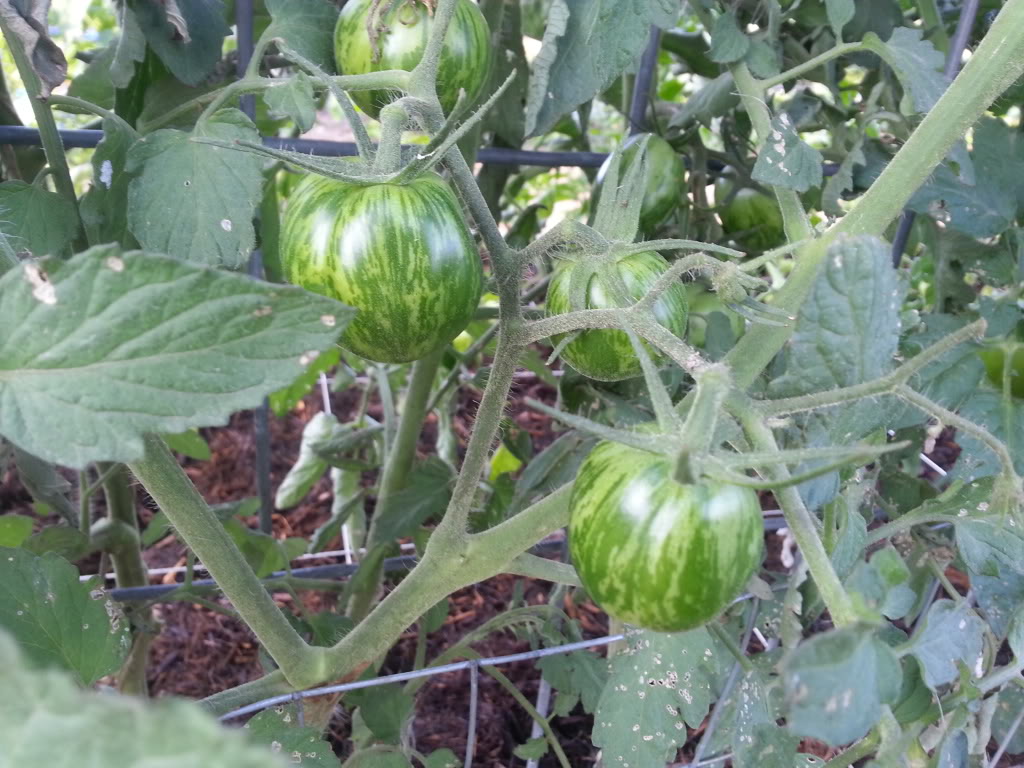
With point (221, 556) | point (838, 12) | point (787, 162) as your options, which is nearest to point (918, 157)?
point (787, 162)

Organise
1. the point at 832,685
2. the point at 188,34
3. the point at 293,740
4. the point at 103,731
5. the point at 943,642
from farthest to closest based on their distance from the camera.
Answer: the point at 188,34 → the point at 293,740 → the point at 943,642 → the point at 832,685 → the point at 103,731

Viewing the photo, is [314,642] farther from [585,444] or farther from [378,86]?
[378,86]

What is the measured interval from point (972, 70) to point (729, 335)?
0.30 meters

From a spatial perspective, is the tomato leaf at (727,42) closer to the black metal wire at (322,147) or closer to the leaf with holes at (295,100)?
the black metal wire at (322,147)

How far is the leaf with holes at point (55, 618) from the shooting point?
632mm

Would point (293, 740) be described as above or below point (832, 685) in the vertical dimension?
below

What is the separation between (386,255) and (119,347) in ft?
0.58

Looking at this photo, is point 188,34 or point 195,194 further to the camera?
point 188,34

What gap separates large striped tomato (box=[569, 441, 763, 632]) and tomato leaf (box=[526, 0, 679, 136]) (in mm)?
353

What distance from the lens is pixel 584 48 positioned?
70cm

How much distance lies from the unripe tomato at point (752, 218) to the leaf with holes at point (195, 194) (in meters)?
0.58

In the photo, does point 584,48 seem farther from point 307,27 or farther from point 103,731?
point 103,731

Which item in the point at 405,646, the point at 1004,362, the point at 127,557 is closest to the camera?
the point at 1004,362

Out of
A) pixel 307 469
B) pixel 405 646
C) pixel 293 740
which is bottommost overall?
pixel 405 646
